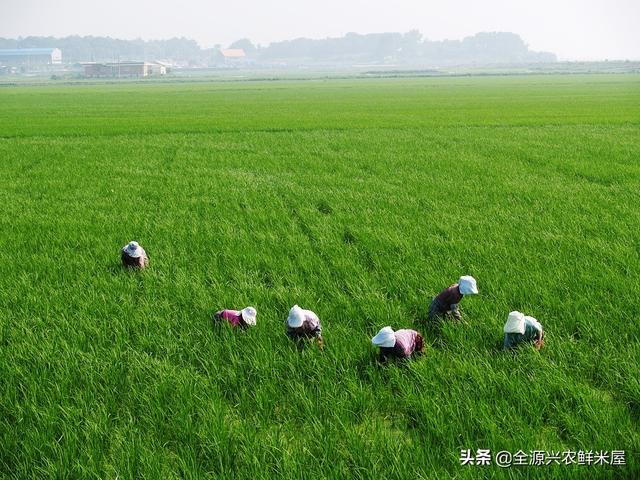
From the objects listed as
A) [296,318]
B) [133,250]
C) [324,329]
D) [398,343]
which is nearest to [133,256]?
[133,250]

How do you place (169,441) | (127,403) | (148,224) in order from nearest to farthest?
(169,441), (127,403), (148,224)

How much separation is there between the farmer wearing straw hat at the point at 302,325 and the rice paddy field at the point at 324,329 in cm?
11

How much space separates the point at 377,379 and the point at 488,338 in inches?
30.4

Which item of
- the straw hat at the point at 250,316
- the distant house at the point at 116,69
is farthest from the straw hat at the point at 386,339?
the distant house at the point at 116,69

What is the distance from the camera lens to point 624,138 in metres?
13.1

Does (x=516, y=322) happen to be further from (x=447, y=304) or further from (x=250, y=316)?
(x=250, y=316)

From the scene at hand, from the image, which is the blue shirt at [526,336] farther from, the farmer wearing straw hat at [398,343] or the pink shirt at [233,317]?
the pink shirt at [233,317]

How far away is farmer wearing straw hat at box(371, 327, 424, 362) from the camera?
8.07 feet

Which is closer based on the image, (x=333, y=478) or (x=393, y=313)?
(x=333, y=478)

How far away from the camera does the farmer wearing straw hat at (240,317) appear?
9.75ft

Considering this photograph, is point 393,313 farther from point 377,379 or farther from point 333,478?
point 333,478

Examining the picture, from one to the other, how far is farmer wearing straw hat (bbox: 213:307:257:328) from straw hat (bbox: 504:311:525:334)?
135cm

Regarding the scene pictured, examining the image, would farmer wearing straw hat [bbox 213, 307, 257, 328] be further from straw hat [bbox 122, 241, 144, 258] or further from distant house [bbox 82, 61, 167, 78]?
distant house [bbox 82, 61, 167, 78]

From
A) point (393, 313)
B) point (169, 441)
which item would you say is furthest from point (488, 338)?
point (169, 441)
